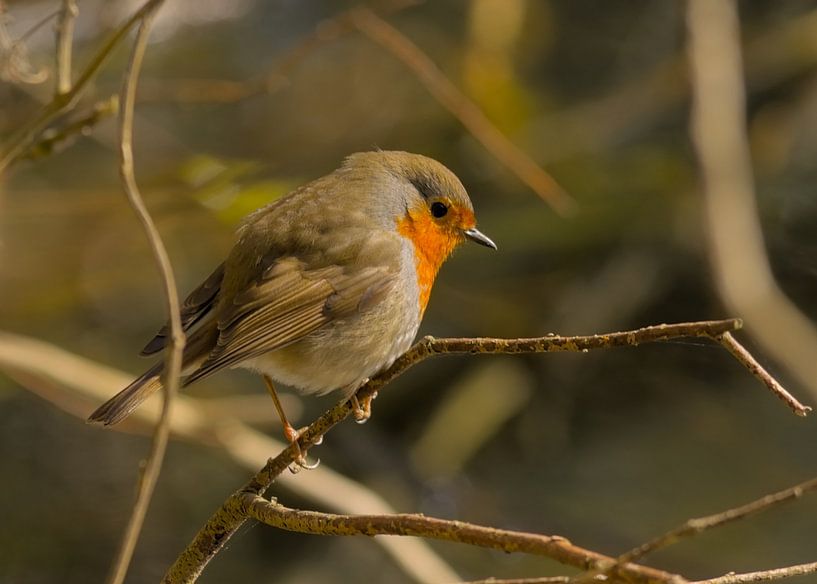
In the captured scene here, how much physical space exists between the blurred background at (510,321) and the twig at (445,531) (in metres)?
2.60

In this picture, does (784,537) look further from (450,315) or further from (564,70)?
(564,70)

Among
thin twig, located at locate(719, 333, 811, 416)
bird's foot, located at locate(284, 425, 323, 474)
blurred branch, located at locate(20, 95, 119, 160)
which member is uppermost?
Result: blurred branch, located at locate(20, 95, 119, 160)

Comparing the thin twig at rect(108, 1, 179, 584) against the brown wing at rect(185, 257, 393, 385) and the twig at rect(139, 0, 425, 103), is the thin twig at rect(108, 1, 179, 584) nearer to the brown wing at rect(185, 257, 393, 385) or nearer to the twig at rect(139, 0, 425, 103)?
the brown wing at rect(185, 257, 393, 385)

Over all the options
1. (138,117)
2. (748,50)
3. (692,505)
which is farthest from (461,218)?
(138,117)

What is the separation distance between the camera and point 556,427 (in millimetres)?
4992

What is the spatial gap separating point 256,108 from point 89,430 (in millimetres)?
1849

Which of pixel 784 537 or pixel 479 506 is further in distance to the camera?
pixel 479 506

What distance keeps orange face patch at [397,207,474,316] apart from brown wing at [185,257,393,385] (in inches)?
6.6

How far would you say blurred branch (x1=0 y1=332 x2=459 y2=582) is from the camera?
3.37 m

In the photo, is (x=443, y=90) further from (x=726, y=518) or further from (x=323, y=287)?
(x=726, y=518)

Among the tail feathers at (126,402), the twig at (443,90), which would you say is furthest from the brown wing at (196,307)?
the twig at (443,90)

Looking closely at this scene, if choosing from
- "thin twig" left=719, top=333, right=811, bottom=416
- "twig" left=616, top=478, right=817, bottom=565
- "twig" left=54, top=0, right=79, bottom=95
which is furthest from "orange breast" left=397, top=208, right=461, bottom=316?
"twig" left=616, top=478, right=817, bottom=565

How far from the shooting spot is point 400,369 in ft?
6.01

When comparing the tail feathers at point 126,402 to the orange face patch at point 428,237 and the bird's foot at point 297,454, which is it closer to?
the bird's foot at point 297,454
